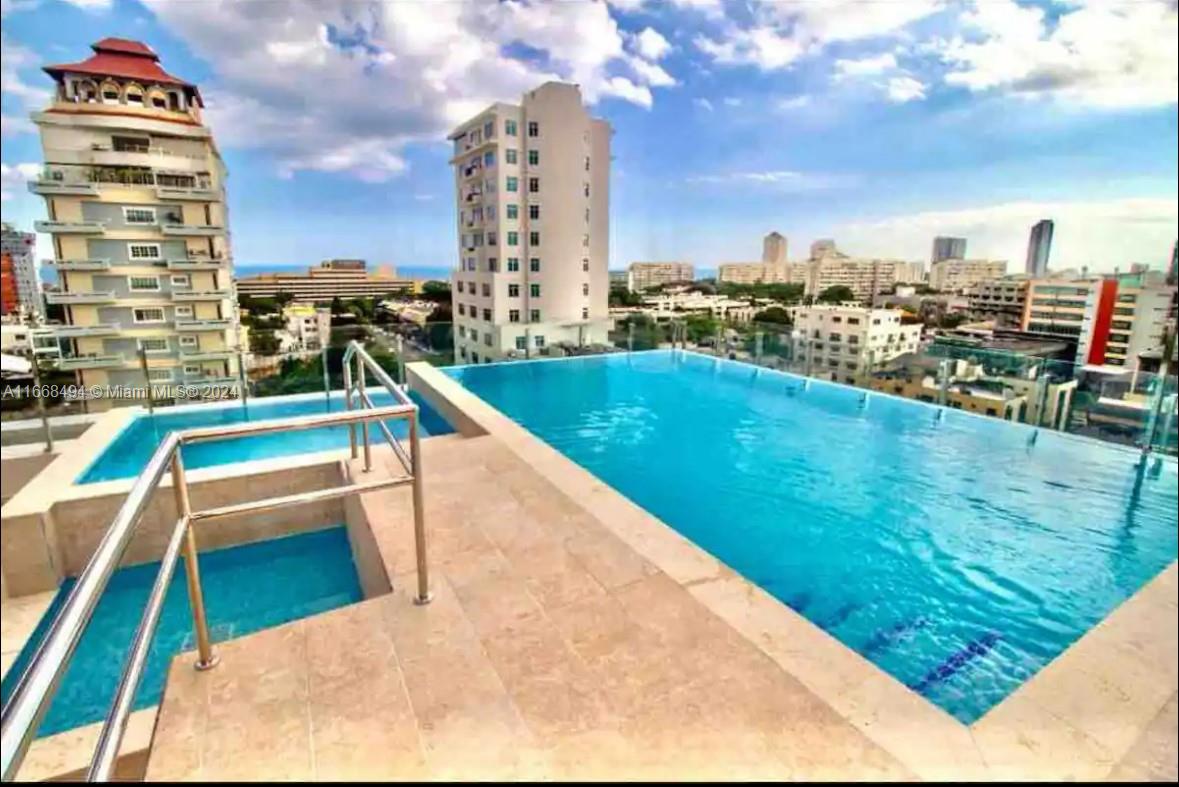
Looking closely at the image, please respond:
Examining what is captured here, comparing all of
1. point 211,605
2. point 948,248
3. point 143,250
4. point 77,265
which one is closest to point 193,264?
point 143,250

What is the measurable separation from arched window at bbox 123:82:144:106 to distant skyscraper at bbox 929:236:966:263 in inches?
469

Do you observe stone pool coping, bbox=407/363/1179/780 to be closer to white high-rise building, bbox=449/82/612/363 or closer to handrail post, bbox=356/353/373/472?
handrail post, bbox=356/353/373/472

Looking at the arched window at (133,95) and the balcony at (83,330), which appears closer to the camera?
→ the balcony at (83,330)

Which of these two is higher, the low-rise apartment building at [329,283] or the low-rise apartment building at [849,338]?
the low-rise apartment building at [329,283]

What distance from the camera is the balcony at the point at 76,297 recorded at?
624 cm

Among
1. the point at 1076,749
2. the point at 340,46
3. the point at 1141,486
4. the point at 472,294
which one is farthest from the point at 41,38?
the point at 472,294

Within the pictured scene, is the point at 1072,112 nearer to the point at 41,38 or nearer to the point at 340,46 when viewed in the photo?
the point at 340,46

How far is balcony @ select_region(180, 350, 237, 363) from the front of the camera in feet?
18.9

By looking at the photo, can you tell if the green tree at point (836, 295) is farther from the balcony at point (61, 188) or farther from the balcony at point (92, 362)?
the balcony at point (61, 188)

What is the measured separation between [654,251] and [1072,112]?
1424cm

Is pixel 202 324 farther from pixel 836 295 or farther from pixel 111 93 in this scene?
pixel 836 295

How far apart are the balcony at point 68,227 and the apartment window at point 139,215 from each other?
1.78 feet

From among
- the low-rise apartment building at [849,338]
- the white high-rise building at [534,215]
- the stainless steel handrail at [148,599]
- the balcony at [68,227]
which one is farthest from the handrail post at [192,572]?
the white high-rise building at [534,215]

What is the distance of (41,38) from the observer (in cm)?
475
